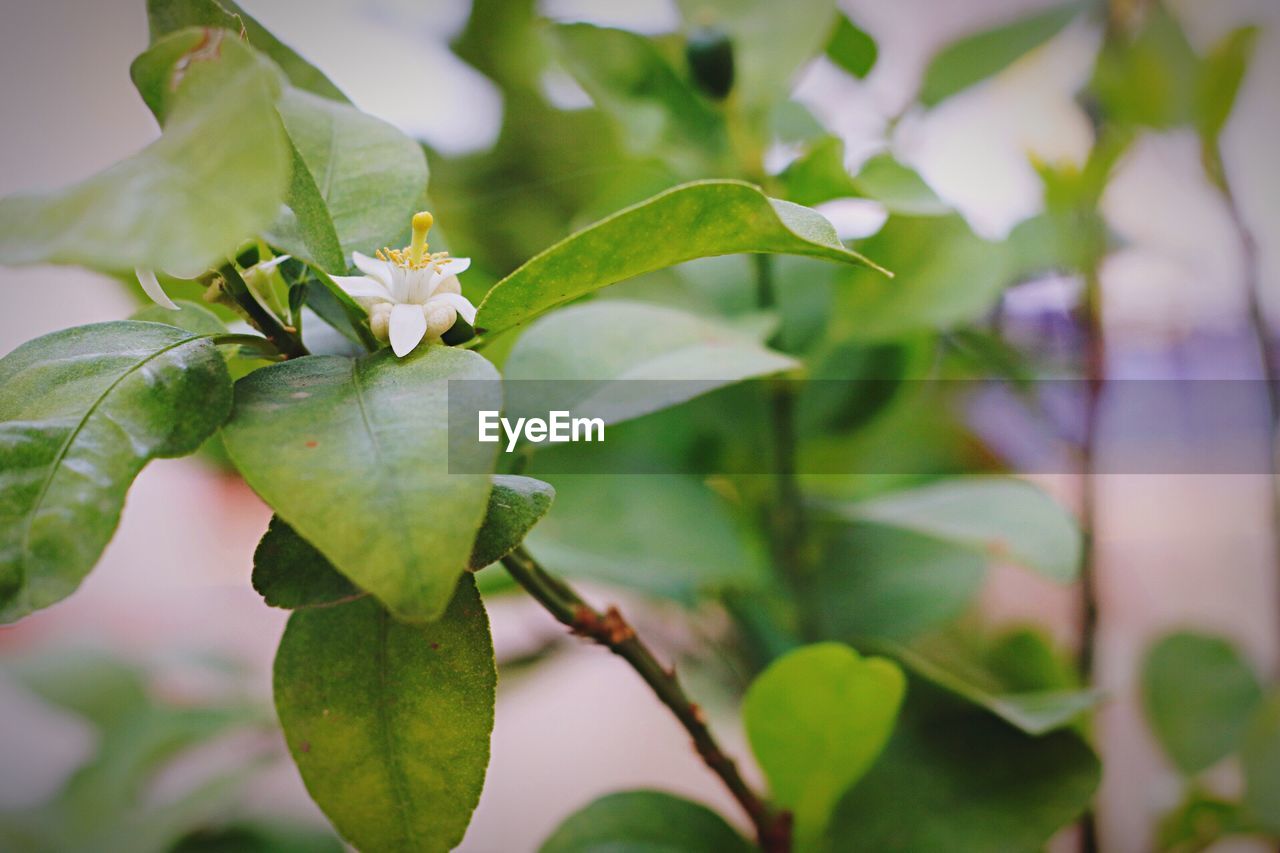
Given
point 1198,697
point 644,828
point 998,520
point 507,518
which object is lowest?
point 1198,697

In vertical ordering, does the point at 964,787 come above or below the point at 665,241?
below

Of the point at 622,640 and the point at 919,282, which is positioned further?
the point at 919,282

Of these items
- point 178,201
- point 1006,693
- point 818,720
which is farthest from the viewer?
point 1006,693

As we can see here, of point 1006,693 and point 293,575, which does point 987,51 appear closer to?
point 1006,693

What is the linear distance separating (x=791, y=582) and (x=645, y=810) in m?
0.20

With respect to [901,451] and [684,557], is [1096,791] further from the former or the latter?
[901,451]

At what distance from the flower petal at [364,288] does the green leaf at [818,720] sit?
0.23m

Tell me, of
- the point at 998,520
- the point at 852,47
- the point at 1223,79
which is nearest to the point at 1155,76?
the point at 1223,79

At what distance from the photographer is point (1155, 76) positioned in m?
0.65

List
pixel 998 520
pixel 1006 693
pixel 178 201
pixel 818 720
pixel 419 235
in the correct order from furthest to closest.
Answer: pixel 1006 693 → pixel 998 520 → pixel 818 720 → pixel 419 235 → pixel 178 201

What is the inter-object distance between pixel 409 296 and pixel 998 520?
376mm

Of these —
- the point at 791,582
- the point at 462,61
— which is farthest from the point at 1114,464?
the point at 462,61

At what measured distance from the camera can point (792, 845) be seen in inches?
16.2

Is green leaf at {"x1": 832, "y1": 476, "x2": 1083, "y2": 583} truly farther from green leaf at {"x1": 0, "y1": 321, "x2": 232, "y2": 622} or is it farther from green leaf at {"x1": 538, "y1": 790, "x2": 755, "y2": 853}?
green leaf at {"x1": 0, "y1": 321, "x2": 232, "y2": 622}
